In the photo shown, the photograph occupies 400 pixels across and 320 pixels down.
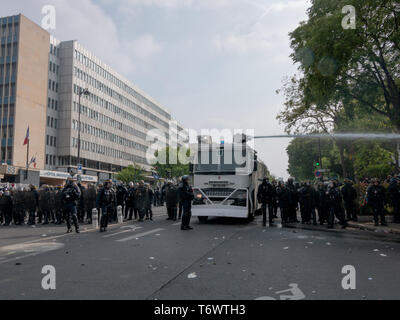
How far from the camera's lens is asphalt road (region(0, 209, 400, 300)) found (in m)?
5.15

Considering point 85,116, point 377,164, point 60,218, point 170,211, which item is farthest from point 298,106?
point 85,116

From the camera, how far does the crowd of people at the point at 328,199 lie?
14.7 m

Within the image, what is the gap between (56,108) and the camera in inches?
2443

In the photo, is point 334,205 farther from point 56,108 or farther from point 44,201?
point 56,108

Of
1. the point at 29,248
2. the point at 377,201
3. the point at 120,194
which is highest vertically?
the point at 120,194

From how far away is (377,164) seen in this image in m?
34.0

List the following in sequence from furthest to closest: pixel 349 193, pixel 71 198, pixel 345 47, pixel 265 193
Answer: pixel 349 193 → pixel 265 193 → pixel 345 47 → pixel 71 198

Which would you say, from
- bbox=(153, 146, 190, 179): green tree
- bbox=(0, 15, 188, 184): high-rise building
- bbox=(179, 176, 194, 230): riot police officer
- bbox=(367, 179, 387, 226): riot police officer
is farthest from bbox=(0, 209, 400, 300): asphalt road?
bbox=(153, 146, 190, 179): green tree

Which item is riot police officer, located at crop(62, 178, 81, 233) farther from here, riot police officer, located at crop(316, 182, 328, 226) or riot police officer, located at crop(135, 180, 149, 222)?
riot police officer, located at crop(316, 182, 328, 226)

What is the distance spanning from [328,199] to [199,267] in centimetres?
925

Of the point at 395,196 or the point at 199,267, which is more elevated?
the point at 395,196

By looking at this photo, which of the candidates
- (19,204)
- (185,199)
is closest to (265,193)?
(185,199)
